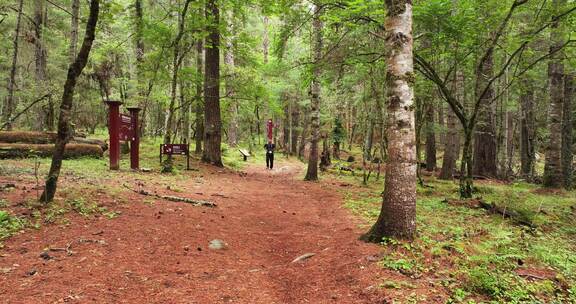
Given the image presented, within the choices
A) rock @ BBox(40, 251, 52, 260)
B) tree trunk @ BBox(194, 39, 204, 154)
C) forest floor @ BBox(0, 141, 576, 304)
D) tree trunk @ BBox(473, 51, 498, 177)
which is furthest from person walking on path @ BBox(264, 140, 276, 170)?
rock @ BBox(40, 251, 52, 260)

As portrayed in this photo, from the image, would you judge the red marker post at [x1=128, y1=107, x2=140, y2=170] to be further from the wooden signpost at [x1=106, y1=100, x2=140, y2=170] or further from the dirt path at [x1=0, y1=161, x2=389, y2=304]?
the dirt path at [x1=0, y1=161, x2=389, y2=304]

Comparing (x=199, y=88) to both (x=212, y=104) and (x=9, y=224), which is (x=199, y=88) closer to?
(x=212, y=104)

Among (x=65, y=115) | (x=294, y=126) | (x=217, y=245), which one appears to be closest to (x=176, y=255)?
(x=217, y=245)

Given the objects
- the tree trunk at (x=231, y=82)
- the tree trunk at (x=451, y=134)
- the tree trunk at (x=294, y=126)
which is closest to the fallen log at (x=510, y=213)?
the tree trunk at (x=451, y=134)

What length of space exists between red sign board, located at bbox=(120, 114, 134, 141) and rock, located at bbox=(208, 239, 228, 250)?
7.66m

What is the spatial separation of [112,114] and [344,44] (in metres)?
7.67

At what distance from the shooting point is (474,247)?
5.07 m

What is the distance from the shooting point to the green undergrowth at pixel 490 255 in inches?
148

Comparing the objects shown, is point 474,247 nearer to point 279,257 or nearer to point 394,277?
point 394,277

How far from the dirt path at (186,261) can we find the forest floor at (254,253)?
0.06ft

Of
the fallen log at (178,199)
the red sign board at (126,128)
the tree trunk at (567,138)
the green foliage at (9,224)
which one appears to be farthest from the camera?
the tree trunk at (567,138)

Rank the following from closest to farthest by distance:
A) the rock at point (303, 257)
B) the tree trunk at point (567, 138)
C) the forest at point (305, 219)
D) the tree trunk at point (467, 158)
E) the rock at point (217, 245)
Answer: the forest at point (305, 219), the rock at point (303, 257), the rock at point (217, 245), the tree trunk at point (467, 158), the tree trunk at point (567, 138)

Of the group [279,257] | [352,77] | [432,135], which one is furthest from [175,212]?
[432,135]

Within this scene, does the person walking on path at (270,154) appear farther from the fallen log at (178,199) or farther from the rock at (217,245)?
the rock at (217,245)
